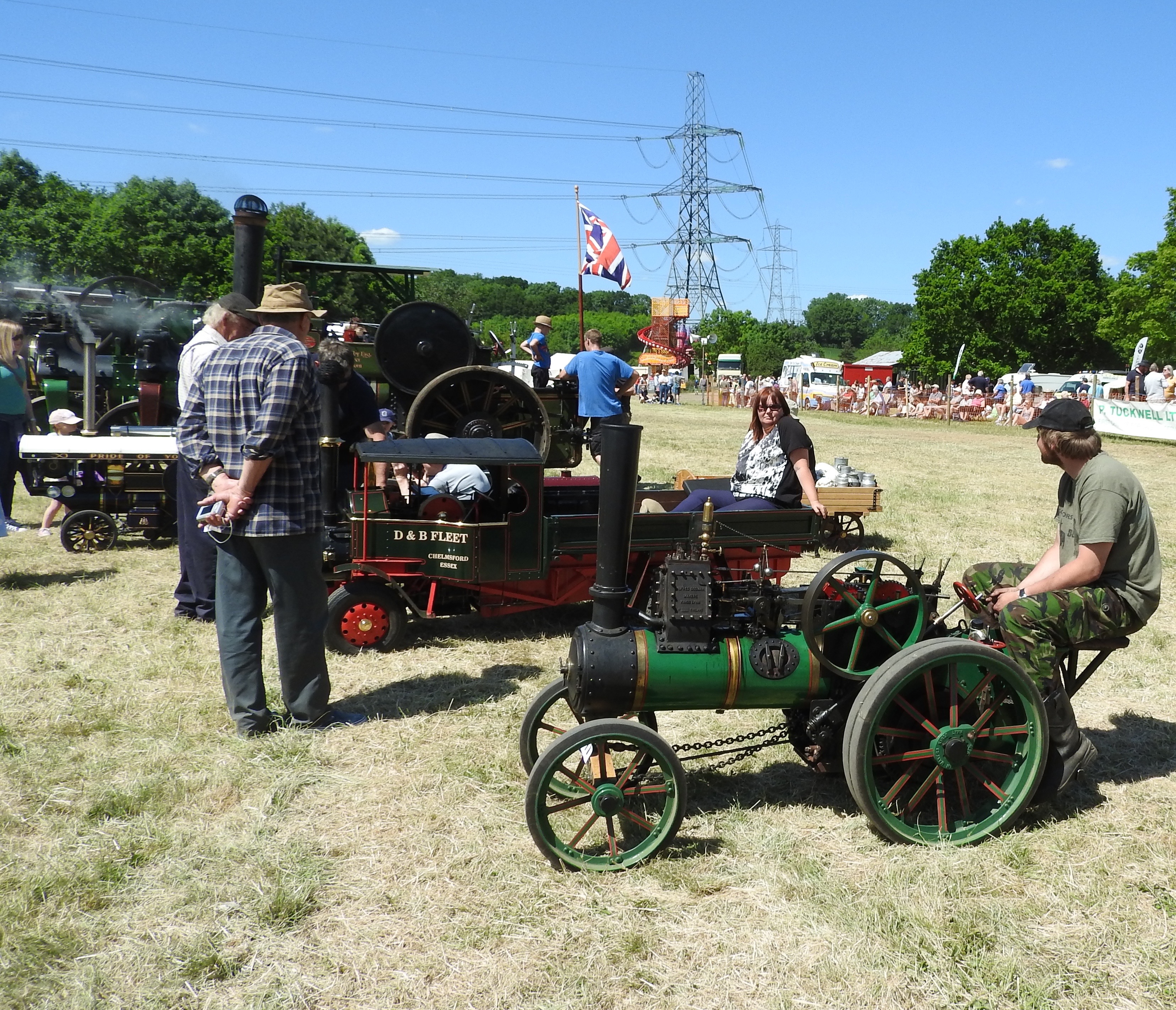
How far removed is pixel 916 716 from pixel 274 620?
2661 mm

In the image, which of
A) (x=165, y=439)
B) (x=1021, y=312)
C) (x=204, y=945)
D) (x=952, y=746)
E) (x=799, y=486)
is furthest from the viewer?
(x=1021, y=312)

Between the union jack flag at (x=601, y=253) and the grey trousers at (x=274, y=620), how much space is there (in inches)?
420

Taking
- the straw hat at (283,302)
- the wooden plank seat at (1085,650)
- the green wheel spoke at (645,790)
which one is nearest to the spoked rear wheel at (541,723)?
the green wheel spoke at (645,790)

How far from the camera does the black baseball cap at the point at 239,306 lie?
4188 millimetres

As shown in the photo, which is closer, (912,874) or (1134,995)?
(1134,995)

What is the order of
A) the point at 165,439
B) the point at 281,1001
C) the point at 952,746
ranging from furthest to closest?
the point at 165,439
the point at 952,746
the point at 281,1001

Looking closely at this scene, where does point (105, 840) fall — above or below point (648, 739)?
below

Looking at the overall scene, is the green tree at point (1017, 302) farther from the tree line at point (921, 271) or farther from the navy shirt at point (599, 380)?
the navy shirt at point (599, 380)

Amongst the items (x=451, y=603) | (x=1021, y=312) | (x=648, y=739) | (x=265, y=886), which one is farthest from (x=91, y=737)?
(x=1021, y=312)

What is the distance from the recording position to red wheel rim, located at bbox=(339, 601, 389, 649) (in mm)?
5320

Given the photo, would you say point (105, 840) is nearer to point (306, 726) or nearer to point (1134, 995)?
point (306, 726)

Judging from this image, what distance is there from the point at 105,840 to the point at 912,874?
275 centimetres

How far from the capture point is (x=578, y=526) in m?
5.35

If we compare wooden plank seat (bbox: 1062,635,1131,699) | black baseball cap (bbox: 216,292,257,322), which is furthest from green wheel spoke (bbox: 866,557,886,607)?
black baseball cap (bbox: 216,292,257,322)
